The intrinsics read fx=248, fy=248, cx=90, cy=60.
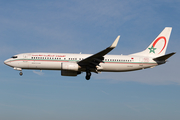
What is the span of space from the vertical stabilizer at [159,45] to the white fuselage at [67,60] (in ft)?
7.41

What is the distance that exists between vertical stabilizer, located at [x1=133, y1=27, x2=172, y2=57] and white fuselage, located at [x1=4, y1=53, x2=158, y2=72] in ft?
7.41

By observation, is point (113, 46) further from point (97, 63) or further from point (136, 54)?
point (136, 54)

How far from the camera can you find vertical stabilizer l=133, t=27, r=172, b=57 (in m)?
38.7

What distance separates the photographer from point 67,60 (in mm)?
35156

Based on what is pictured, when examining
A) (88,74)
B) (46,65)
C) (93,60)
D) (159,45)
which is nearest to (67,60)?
(46,65)

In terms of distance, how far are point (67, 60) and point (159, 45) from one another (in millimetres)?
15114

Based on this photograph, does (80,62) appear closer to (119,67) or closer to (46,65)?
(46,65)

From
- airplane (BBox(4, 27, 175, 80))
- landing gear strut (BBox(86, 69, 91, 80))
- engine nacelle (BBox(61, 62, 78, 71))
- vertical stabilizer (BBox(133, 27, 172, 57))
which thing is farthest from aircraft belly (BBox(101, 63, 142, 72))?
engine nacelle (BBox(61, 62, 78, 71))

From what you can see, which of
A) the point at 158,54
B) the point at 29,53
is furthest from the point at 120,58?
the point at 29,53

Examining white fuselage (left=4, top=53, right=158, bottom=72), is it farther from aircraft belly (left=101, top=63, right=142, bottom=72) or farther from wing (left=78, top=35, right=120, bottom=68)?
wing (left=78, top=35, right=120, bottom=68)

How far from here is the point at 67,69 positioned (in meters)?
33.6

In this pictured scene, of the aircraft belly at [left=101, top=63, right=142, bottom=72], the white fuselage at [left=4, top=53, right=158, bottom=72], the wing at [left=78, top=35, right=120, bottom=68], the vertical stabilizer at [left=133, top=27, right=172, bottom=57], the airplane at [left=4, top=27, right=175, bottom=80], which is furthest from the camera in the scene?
the vertical stabilizer at [left=133, top=27, right=172, bottom=57]

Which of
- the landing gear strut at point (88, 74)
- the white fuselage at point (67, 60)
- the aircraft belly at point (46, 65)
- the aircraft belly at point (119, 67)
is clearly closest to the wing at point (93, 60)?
the landing gear strut at point (88, 74)

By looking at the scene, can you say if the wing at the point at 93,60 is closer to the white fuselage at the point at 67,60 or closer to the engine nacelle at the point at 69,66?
the engine nacelle at the point at 69,66
